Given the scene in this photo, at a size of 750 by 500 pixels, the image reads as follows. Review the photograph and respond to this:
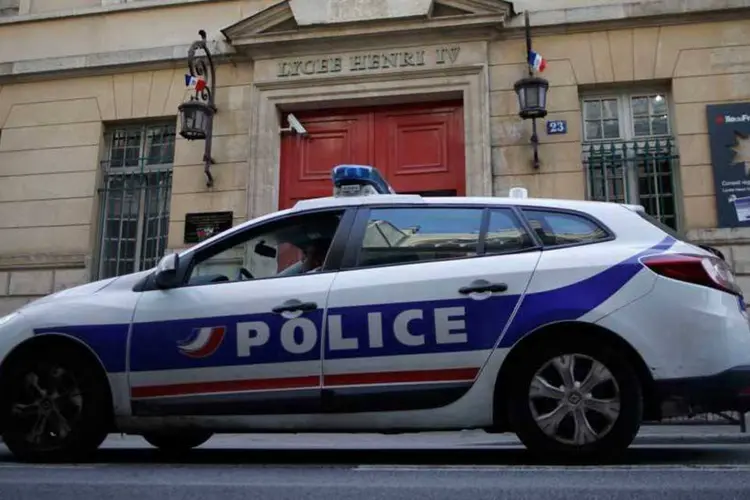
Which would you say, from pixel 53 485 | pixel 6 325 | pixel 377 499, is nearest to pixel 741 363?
pixel 377 499

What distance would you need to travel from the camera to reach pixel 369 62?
10.5 meters

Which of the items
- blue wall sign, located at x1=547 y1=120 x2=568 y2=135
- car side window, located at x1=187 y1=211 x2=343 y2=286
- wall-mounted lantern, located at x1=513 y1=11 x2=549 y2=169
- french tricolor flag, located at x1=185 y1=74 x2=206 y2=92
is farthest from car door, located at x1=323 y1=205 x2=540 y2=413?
french tricolor flag, located at x1=185 y1=74 x2=206 y2=92

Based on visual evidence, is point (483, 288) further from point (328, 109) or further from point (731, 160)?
point (328, 109)

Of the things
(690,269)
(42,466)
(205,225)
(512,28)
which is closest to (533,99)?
(512,28)

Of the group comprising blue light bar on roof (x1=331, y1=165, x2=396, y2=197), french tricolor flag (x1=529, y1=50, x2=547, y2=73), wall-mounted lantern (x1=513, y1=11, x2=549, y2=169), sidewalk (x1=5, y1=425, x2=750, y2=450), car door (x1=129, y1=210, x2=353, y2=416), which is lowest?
sidewalk (x1=5, y1=425, x2=750, y2=450)

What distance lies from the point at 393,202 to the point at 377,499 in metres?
2.07

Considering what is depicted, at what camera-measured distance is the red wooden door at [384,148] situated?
33.9 ft

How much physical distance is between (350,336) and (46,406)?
6.46 feet

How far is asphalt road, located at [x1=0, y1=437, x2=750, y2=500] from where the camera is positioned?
314 centimetres

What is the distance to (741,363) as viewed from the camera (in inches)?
152

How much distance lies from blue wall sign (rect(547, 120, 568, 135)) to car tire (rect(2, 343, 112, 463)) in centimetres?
695

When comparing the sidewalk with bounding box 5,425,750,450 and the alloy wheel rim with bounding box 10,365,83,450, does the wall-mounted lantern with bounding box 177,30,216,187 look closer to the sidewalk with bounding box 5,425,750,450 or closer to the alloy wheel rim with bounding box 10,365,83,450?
the sidewalk with bounding box 5,425,750,450

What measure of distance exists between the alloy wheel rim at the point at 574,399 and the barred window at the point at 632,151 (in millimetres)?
6311

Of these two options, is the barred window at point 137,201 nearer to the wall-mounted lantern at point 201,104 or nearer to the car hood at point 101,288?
the wall-mounted lantern at point 201,104
